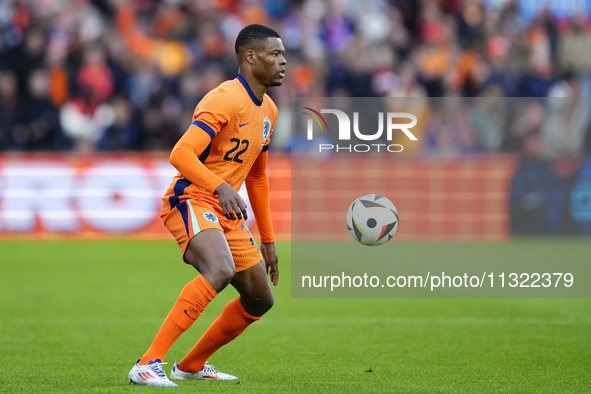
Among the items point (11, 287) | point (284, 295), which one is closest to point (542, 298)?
point (284, 295)

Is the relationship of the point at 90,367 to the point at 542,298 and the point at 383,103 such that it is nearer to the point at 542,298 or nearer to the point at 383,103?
the point at 542,298

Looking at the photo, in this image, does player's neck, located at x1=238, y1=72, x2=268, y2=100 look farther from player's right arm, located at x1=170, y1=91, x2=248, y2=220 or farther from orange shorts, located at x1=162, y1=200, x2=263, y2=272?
orange shorts, located at x1=162, y1=200, x2=263, y2=272

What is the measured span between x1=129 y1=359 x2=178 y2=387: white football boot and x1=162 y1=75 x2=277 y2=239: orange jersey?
0.93 metres

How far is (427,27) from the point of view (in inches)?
736

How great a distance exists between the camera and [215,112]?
5141mm

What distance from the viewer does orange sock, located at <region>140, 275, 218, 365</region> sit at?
5094 millimetres

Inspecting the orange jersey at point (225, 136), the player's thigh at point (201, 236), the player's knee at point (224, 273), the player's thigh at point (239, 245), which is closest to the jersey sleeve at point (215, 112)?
the orange jersey at point (225, 136)

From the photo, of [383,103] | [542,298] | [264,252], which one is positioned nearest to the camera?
[264,252]

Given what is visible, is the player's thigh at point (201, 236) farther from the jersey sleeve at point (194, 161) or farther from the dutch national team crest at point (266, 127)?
the dutch national team crest at point (266, 127)

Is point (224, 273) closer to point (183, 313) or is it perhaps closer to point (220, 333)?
point (183, 313)

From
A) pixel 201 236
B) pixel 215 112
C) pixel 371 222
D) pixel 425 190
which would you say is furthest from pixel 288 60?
pixel 201 236

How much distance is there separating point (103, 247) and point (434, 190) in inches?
220

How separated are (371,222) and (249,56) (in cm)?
156

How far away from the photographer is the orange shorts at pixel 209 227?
521 centimetres
